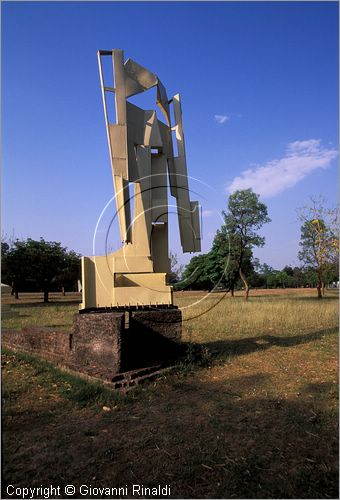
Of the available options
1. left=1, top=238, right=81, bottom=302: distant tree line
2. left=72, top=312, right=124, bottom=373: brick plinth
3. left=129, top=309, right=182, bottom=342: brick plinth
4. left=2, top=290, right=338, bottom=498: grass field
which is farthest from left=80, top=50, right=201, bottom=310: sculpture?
left=1, top=238, right=81, bottom=302: distant tree line

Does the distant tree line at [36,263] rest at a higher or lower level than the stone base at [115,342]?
higher

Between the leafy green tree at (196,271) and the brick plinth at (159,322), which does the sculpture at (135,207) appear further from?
the leafy green tree at (196,271)

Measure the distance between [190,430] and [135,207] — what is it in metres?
3.86

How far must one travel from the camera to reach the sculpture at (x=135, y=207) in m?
6.16

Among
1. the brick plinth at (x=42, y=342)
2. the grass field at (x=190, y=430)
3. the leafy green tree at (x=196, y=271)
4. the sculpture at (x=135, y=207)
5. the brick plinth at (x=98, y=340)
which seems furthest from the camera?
Result: the leafy green tree at (x=196, y=271)

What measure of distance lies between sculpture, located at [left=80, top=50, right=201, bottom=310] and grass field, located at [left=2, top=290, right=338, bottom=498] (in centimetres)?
137

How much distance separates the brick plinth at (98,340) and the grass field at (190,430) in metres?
0.46

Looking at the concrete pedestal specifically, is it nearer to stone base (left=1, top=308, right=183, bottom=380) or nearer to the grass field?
stone base (left=1, top=308, right=183, bottom=380)

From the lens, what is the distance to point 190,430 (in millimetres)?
3732

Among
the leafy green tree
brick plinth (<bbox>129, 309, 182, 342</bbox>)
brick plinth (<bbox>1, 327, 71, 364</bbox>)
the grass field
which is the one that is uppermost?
the leafy green tree

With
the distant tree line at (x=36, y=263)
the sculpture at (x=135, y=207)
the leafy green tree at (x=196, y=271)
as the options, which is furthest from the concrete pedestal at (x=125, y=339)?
the distant tree line at (x=36, y=263)

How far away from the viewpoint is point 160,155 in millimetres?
6902

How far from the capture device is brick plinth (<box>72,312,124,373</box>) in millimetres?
5504

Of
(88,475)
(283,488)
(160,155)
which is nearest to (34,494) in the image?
(88,475)
